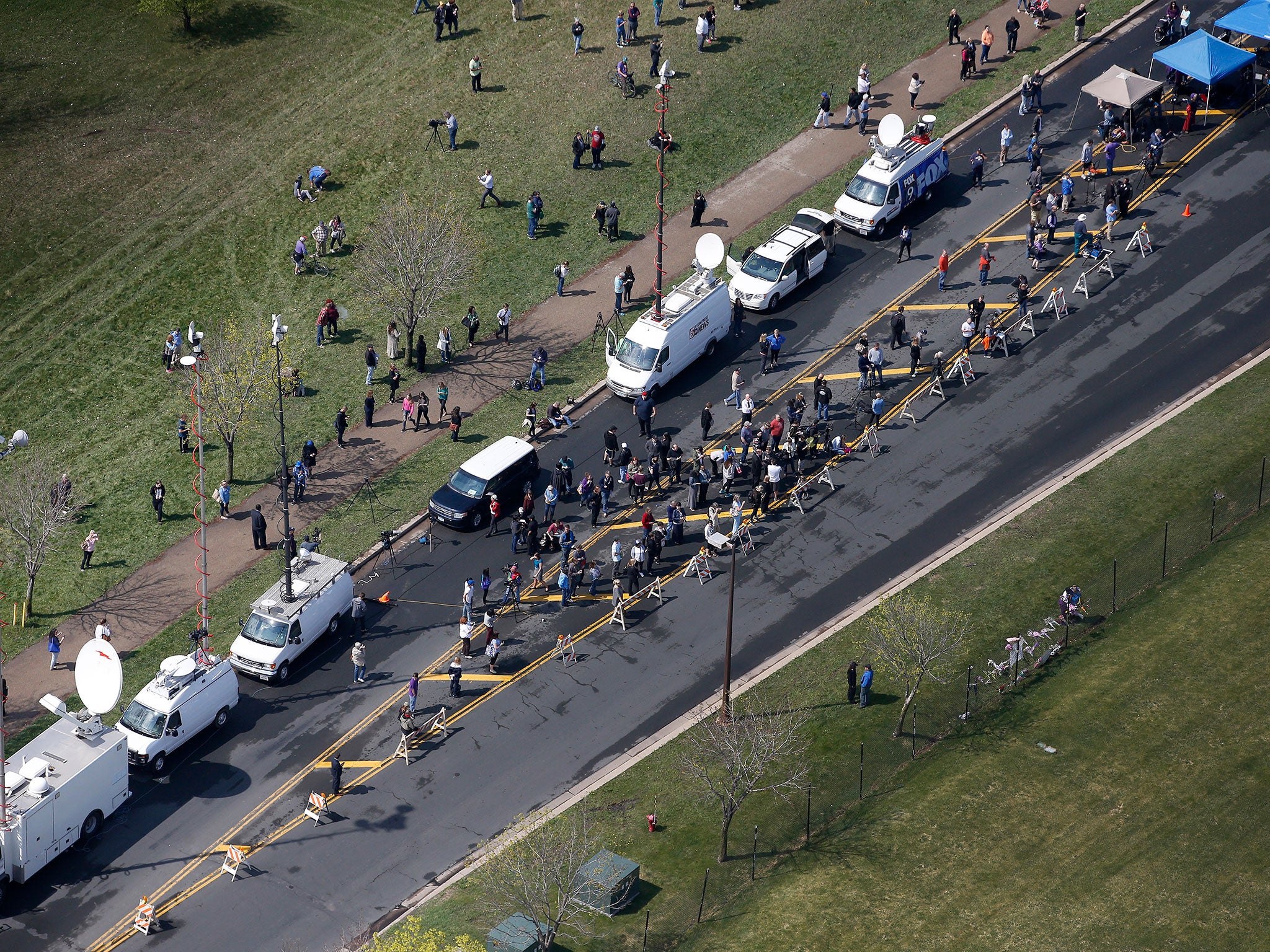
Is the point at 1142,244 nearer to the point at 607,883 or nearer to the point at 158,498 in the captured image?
the point at 607,883

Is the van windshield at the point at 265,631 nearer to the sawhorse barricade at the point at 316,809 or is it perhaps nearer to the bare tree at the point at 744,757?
the sawhorse barricade at the point at 316,809

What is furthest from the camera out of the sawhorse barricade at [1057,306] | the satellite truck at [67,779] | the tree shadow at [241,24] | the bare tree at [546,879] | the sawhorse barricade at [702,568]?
the tree shadow at [241,24]

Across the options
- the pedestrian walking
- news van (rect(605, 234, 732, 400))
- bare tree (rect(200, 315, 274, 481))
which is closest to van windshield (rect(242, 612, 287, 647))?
the pedestrian walking

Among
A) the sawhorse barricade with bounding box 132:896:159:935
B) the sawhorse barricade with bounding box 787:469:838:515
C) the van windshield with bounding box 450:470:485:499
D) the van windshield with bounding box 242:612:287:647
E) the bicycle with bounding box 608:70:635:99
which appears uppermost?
the bicycle with bounding box 608:70:635:99

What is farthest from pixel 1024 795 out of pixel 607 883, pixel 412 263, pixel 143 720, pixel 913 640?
pixel 412 263

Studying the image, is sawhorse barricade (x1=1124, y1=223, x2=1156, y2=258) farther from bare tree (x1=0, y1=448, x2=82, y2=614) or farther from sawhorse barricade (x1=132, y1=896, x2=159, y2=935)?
sawhorse barricade (x1=132, y1=896, x2=159, y2=935)

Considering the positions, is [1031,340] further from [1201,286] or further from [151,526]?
[151,526]

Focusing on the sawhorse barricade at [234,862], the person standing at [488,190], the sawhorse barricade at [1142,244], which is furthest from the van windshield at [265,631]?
the sawhorse barricade at [1142,244]
